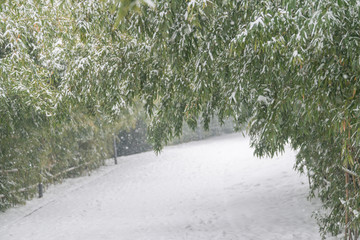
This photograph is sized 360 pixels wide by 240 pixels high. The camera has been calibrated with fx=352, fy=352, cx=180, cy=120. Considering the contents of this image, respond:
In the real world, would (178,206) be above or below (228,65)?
below

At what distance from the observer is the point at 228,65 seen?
11.7 feet

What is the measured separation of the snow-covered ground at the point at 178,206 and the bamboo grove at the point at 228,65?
234 centimetres

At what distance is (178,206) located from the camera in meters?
9.20

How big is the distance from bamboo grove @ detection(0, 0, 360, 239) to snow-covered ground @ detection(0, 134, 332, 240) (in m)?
2.34

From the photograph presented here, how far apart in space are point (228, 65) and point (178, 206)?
20.7ft

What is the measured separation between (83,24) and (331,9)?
2.58 metres

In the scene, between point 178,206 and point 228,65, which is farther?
point 178,206

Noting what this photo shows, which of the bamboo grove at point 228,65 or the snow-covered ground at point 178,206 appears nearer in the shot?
the bamboo grove at point 228,65

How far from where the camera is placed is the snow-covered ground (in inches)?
275

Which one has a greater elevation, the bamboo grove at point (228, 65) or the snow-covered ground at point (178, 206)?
the bamboo grove at point (228, 65)

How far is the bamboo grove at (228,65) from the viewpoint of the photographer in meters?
2.51

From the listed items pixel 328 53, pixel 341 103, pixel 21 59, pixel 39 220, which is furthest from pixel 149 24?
pixel 39 220

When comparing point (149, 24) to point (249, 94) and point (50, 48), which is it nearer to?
point (249, 94)

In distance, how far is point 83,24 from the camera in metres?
3.83
